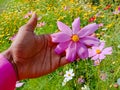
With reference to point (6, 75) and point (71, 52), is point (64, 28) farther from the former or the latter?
point (6, 75)

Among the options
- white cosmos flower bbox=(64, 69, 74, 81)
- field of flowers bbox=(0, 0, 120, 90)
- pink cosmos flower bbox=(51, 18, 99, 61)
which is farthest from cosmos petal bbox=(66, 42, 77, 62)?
white cosmos flower bbox=(64, 69, 74, 81)

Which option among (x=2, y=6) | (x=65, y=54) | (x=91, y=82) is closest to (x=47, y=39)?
(x=65, y=54)

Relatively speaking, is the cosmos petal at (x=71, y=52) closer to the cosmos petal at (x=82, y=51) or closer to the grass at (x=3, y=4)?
the cosmos petal at (x=82, y=51)

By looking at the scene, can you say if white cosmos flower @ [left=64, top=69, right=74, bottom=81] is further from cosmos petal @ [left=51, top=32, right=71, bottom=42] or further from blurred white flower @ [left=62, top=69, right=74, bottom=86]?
cosmos petal @ [left=51, top=32, right=71, bottom=42]

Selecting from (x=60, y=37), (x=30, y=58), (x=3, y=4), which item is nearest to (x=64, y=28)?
(x=60, y=37)

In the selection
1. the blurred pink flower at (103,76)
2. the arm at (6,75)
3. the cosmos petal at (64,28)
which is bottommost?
the blurred pink flower at (103,76)

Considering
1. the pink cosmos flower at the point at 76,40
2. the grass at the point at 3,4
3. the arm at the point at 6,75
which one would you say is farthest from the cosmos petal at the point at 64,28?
the grass at the point at 3,4
